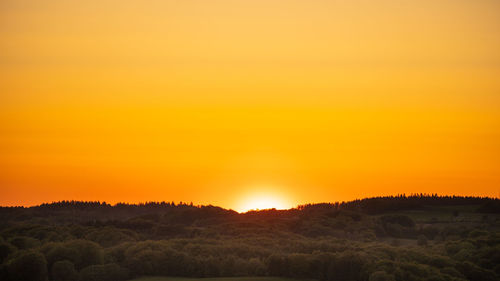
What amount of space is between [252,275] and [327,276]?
20.8 m

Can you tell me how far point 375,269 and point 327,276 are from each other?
1516 centimetres

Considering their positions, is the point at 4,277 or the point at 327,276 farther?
the point at 327,276

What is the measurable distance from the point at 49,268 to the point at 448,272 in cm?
8184

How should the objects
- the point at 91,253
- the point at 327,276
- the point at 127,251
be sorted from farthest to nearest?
1. the point at 127,251
2. the point at 91,253
3. the point at 327,276

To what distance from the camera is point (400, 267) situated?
160m

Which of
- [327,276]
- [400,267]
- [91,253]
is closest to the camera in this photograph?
[400,267]

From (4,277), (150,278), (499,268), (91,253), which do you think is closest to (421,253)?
(499,268)

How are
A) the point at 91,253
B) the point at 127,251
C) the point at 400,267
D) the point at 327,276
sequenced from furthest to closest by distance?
1. the point at 127,251
2. the point at 91,253
3. the point at 327,276
4. the point at 400,267

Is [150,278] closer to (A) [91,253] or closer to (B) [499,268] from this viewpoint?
(A) [91,253]

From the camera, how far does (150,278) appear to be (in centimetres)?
18012

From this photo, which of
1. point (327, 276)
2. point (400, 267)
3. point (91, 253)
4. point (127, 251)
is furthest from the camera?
point (127, 251)

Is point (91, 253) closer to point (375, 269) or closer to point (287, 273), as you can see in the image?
point (287, 273)

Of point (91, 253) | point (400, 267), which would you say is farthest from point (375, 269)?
point (91, 253)

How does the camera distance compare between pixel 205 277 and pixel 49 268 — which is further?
pixel 205 277
